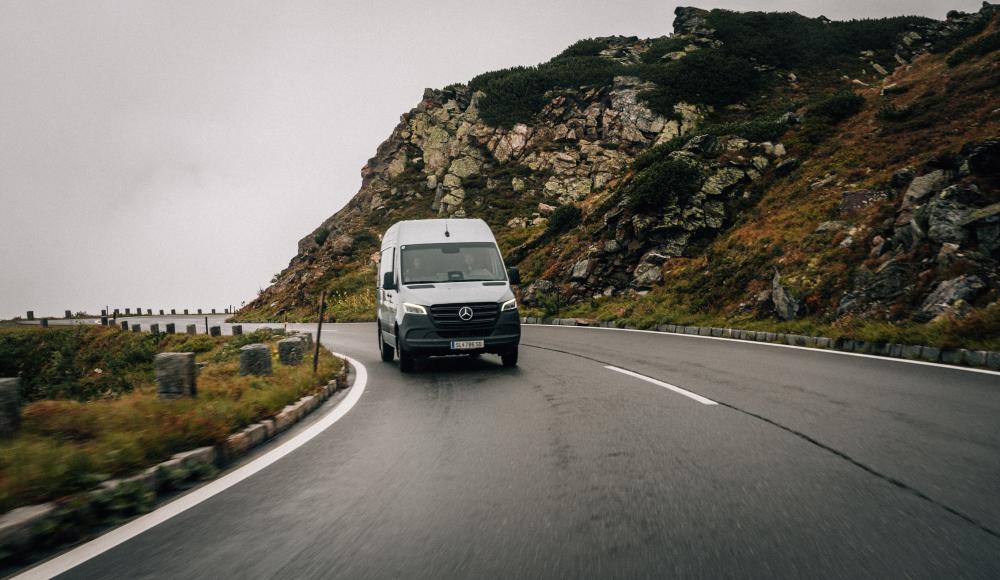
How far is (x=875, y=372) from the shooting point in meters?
9.23

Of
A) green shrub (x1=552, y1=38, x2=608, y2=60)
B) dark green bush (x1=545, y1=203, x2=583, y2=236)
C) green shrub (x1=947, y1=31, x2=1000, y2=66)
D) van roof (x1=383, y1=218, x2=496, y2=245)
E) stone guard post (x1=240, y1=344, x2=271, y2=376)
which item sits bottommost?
stone guard post (x1=240, y1=344, x2=271, y2=376)

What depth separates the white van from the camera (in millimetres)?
10156

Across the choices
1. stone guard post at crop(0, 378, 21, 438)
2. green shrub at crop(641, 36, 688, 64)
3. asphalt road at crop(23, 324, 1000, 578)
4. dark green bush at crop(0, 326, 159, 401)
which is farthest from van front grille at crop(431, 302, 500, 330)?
green shrub at crop(641, 36, 688, 64)

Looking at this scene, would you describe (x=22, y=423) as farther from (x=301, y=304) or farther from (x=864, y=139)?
(x=301, y=304)

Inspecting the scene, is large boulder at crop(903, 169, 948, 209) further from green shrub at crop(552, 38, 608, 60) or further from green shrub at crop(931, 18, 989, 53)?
green shrub at crop(552, 38, 608, 60)

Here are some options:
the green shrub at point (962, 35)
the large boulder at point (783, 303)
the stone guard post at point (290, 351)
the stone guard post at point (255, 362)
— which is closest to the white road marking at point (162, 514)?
the stone guard post at point (255, 362)

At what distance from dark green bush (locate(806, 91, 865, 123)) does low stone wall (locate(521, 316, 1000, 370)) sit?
56.0ft

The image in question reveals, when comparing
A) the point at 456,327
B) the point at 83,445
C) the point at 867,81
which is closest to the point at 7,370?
the point at 456,327

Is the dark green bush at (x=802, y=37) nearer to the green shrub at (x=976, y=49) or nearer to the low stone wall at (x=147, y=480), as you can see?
the green shrub at (x=976, y=49)

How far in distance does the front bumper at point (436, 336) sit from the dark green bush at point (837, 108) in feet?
83.5

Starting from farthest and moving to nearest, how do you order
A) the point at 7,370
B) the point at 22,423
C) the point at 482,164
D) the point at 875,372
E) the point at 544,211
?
the point at 482,164
the point at 544,211
the point at 7,370
the point at 875,372
the point at 22,423

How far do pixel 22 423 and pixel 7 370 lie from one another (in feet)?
128

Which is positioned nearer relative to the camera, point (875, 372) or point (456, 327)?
point (875, 372)

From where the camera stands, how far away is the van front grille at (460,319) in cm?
1016
